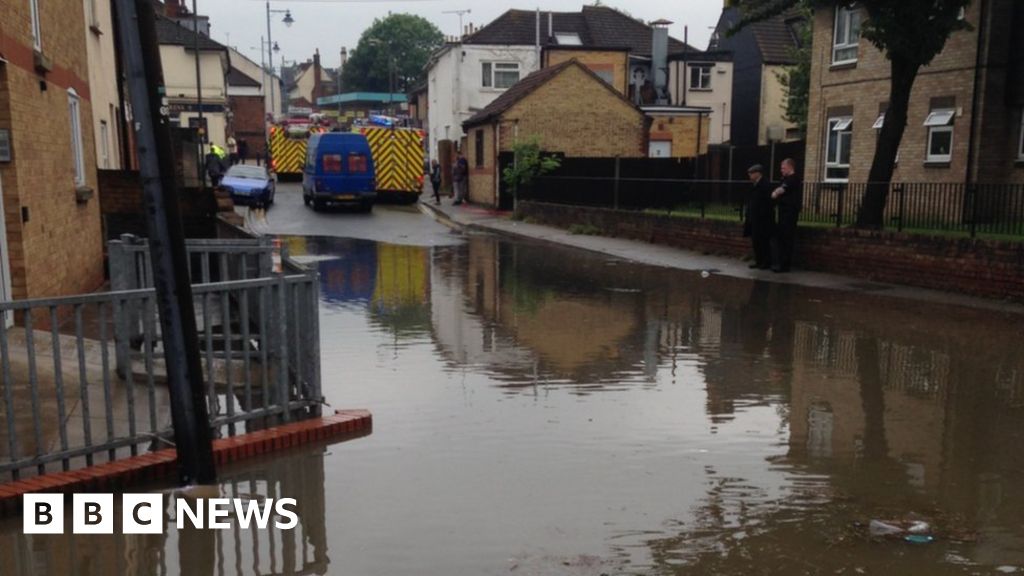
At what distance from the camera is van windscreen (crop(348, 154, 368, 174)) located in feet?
99.8

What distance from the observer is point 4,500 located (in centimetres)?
479

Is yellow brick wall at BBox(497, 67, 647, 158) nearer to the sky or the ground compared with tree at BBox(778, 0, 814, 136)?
nearer to the ground

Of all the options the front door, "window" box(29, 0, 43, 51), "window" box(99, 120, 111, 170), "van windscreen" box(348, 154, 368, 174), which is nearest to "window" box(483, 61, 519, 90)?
"van windscreen" box(348, 154, 368, 174)

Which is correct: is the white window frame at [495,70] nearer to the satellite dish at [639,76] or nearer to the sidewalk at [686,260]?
the satellite dish at [639,76]

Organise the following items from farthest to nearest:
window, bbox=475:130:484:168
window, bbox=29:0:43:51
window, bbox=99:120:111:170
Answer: window, bbox=475:130:484:168 → window, bbox=99:120:111:170 → window, bbox=29:0:43:51

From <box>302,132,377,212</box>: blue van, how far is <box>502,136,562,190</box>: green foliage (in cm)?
487

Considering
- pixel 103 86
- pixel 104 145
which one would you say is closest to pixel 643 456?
pixel 104 145

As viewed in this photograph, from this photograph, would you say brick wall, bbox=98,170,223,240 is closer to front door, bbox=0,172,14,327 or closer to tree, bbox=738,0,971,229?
front door, bbox=0,172,14,327

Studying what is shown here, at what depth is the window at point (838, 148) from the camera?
24047 millimetres

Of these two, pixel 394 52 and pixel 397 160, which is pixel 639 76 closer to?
pixel 397 160

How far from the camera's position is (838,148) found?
24.6m

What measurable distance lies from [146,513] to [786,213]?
41.2ft

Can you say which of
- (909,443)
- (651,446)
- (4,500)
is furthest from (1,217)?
(909,443)

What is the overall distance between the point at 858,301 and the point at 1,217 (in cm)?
1040
